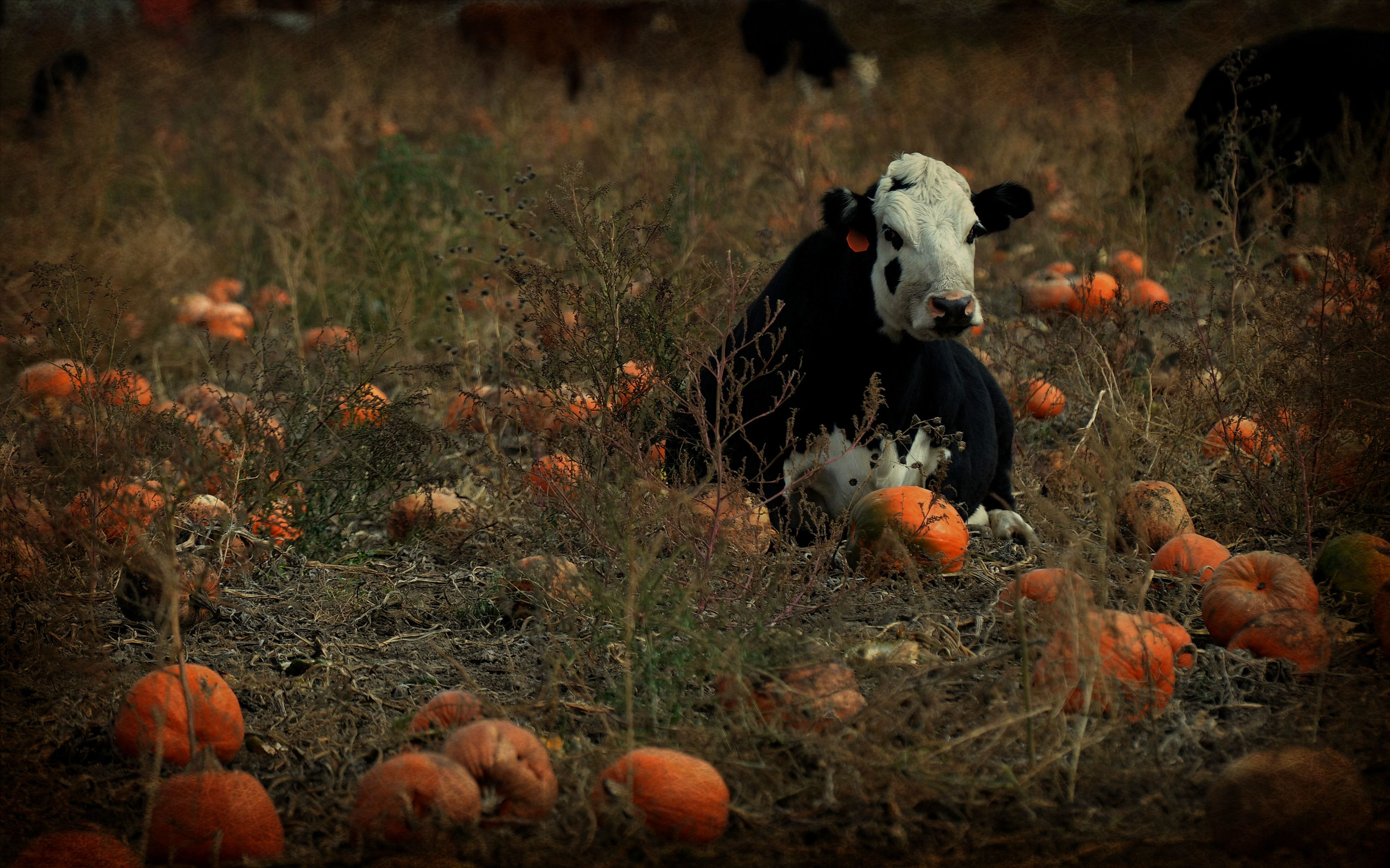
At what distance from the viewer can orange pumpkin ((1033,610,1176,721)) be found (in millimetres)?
2869

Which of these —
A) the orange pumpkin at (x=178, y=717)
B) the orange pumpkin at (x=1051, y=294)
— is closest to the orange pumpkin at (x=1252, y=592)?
the orange pumpkin at (x=178, y=717)

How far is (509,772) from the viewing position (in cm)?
264

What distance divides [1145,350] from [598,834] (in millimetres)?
5761

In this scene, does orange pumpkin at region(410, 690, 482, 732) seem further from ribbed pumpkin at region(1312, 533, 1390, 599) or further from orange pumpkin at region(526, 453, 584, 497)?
ribbed pumpkin at region(1312, 533, 1390, 599)

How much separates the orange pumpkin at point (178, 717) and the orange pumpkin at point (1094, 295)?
3871mm

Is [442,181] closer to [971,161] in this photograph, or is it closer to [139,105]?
[971,161]

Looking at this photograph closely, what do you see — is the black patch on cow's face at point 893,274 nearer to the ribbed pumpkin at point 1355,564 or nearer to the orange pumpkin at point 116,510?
the ribbed pumpkin at point 1355,564

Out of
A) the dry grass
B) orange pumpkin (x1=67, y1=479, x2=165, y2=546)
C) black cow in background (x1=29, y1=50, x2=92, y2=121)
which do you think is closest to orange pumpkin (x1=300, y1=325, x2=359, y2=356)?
the dry grass

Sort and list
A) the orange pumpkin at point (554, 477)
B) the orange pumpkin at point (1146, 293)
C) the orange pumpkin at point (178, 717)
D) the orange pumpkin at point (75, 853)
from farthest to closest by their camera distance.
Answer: the orange pumpkin at point (1146, 293)
the orange pumpkin at point (554, 477)
the orange pumpkin at point (178, 717)
the orange pumpkin at point (75, 853)

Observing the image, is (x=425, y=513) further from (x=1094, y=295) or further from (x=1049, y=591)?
(x=1094, y=295)

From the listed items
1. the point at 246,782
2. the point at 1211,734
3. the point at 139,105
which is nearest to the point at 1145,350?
the point at 1211,734

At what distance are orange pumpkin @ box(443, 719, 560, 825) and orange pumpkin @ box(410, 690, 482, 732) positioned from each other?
32cm

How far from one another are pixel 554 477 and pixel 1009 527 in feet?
6.98

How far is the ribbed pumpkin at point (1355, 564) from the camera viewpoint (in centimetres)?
382
